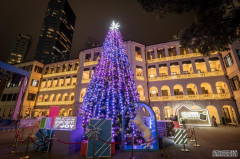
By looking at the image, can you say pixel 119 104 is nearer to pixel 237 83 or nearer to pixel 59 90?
pixel 237 83

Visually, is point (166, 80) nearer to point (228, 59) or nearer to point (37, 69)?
point (228, 59)

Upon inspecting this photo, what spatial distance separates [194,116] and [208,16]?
37.8ft

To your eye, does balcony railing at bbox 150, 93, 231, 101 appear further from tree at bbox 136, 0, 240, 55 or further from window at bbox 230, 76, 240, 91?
tree at bbox 136, 0, 240, 55

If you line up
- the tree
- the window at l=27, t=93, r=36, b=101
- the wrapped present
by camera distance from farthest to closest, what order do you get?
the window at l=27, t=93, r=36, b=101
the tree
the wrapped present

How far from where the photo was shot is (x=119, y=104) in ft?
21.2

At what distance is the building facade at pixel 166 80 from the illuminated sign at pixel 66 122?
14.2 m

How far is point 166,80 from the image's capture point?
18.7 m

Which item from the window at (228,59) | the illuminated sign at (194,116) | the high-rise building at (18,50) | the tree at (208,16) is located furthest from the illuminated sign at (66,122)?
the high-rise building at (18,50)

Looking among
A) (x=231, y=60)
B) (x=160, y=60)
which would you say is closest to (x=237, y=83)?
(x=231, y=60)

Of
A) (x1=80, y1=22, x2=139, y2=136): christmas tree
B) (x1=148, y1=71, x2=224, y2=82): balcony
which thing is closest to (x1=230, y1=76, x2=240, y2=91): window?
(x1=148, y1=71, x2=224, y2=82): balcony

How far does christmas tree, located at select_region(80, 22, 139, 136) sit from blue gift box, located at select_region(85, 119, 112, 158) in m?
0.90

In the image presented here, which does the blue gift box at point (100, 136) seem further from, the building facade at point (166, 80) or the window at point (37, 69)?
the window at point (37, 69)

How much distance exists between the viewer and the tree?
594 centimetres

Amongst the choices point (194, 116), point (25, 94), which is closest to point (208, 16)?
point (194, 116)
